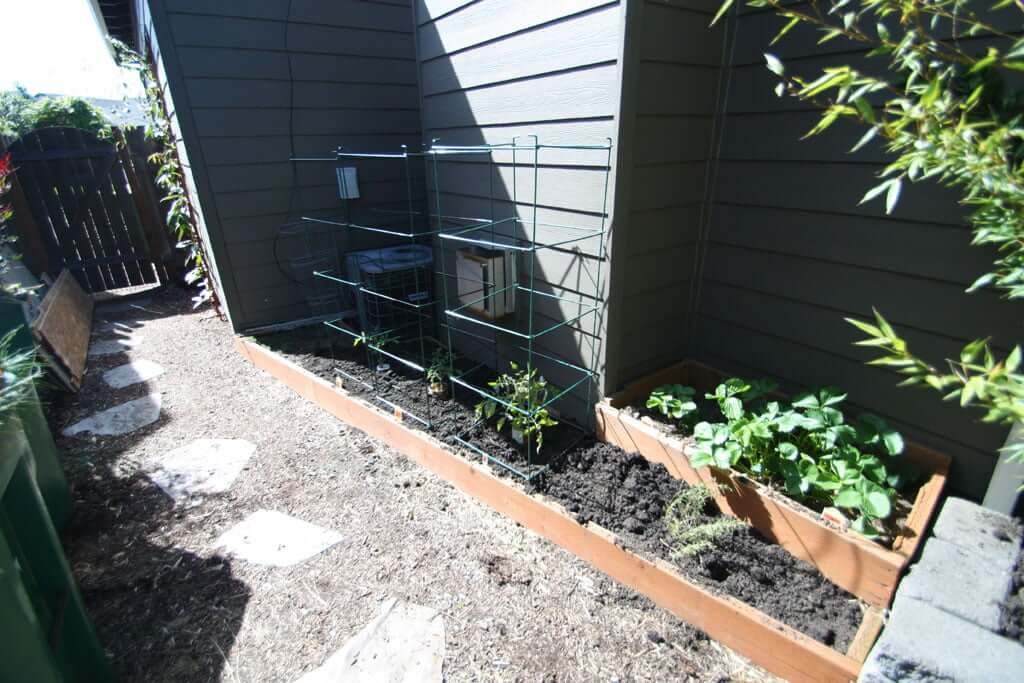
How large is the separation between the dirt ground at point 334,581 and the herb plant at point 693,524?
0.25 meters

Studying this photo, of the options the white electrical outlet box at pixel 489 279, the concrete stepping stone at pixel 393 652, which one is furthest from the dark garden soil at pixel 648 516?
the concrete stepping stone at pixel 393 652

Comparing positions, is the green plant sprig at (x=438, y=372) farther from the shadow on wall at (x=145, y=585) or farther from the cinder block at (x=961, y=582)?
the cinder block at (x=961, y=582)

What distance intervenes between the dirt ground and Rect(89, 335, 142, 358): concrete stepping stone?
152cm

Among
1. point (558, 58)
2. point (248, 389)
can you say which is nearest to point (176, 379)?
point (248, 389)

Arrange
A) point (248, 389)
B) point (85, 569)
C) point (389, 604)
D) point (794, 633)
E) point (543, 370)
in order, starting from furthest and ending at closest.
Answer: point (248, 389) → point (543, 370) → point (85, 569) → point (389, 604) → point (794, 633)

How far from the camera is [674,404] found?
2.19 m

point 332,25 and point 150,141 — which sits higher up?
point 332,25

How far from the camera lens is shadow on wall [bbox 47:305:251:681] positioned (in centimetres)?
162

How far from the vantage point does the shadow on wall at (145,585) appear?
5.32ft

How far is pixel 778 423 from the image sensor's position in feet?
6.02

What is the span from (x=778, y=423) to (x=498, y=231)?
165 centimetres

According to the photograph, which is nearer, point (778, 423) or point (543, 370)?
point (778, 423)

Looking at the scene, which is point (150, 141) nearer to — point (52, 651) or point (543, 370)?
point (543, 370)

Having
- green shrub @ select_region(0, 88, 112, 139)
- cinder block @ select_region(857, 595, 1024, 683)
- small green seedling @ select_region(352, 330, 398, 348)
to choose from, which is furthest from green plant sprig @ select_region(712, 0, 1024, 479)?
green shrub @ select_region(0, 88, 112, 139)
